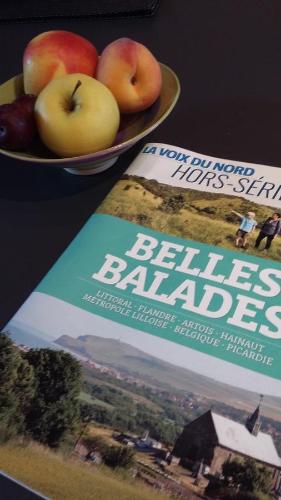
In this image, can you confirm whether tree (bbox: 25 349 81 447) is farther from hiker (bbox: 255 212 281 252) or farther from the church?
hiker (bbox: 255 212 281 252)

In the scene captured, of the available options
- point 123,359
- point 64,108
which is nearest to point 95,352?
point 123,359

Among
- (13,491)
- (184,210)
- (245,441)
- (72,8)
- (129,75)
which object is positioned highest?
(72,8)

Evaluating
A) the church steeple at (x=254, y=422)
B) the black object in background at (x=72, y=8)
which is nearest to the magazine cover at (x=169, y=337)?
the church steeple at (x=254, y=422)

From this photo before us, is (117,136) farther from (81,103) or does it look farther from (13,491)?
(13,491)

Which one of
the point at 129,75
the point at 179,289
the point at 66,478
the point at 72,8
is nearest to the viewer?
the point at 66,478

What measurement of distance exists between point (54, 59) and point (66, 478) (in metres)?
0.46

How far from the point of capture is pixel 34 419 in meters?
0.38

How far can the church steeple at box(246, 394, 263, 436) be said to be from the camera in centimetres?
36

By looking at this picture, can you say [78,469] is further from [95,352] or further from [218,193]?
[218,193]

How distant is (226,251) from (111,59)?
0.90 ft

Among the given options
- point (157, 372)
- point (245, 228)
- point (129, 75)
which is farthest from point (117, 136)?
point (157, 372)

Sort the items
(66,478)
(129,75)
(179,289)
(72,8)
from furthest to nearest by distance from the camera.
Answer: (72,8)
(129,75)
(179,289)
(66,478)

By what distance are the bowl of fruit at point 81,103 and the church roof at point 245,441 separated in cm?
31

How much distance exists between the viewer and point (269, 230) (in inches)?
19.3
